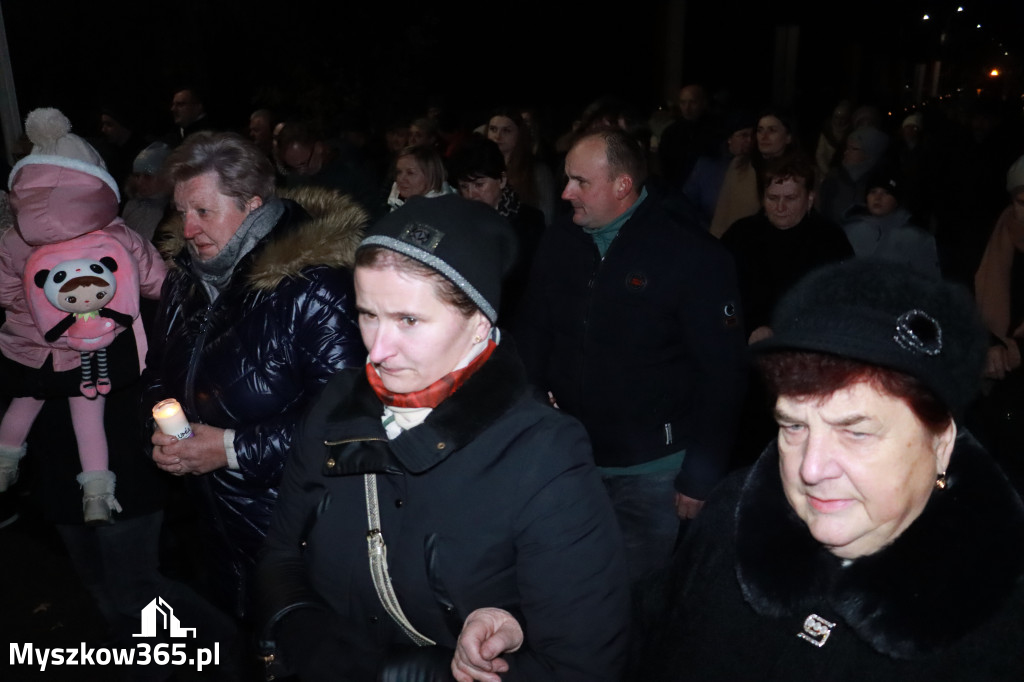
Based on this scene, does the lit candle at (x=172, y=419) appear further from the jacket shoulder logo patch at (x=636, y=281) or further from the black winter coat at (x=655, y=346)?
the jacket shoulder logo patch at (x=636, y=281)

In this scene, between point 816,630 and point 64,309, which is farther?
point 64,309

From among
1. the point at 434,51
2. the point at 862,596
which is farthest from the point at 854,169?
the point at 434,51

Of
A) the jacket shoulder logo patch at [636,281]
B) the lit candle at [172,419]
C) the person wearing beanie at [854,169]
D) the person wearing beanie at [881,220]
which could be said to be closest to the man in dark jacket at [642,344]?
the jacket shoulder logo patch at [636,281]

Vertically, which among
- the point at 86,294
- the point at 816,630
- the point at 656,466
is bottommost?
the point at 656,466

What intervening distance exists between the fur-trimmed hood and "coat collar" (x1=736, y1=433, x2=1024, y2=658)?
1.67 m

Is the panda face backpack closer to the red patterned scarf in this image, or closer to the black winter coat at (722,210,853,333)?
the red patterned scarf

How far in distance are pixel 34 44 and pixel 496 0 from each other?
1173 cm

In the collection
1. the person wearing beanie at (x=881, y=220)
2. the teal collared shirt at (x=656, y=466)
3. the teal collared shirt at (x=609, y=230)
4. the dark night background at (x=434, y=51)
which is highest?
the dark night background at (x=434, y=51)

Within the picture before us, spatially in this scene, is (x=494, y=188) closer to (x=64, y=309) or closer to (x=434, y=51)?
(x=64, y=309)

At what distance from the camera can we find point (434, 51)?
1773cm

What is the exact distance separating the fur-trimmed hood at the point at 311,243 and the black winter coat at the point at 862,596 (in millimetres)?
1492

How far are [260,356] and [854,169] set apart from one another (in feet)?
19.5

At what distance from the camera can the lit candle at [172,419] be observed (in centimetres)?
255

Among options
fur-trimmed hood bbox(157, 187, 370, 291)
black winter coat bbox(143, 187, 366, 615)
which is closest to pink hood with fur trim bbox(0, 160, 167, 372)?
fur-trimmed hood bbox(157, 187, 370, 291)
